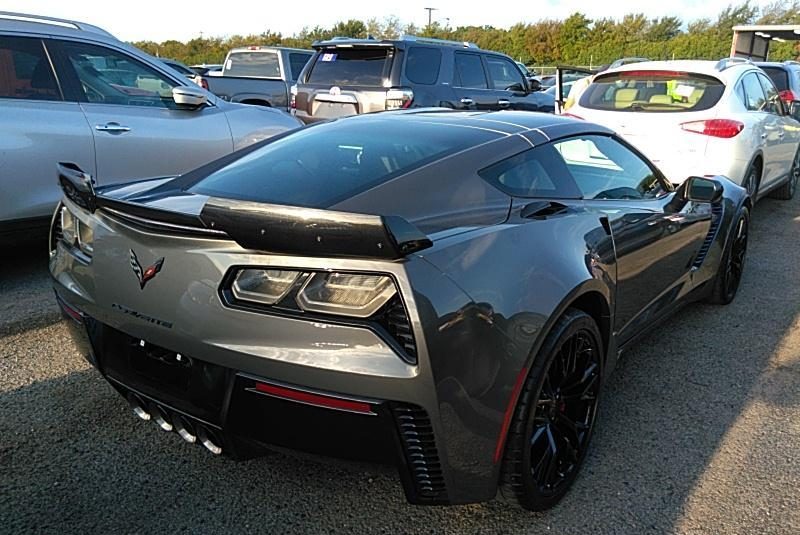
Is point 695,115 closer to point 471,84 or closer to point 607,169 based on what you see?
point 607,169

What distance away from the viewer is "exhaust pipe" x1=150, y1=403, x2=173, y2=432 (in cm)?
223

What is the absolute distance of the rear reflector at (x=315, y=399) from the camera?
1832 millimetres

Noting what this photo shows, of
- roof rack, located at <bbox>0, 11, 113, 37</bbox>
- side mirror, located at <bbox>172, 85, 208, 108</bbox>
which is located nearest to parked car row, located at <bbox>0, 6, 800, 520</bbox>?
side mirror, located at <bbox>172, 85, 208, 108</bbox>

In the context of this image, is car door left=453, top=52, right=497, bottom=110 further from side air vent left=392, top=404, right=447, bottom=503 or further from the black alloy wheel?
side air vent left=392, top=404, right=447, bottom=503

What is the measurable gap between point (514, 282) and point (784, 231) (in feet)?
19.3

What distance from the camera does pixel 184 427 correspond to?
2197 mm

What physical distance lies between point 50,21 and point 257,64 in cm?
773

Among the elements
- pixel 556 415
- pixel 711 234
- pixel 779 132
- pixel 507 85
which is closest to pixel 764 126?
pixel 779 132

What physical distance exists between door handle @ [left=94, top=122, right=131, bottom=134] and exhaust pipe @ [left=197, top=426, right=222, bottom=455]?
328 centimetres

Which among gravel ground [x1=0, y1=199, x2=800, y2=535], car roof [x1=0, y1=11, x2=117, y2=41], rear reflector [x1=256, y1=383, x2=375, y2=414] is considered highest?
car roof [x1=0, y1=11, x2=117, y2=41]

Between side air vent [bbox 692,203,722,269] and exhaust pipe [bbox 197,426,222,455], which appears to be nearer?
exhaust pipe [bbox 197,426,222,455]

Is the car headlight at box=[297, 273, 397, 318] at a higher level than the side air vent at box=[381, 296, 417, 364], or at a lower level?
higher

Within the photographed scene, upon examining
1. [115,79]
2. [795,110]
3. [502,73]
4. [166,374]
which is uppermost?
[115,79]

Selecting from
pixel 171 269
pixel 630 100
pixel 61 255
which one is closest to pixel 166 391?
pixel 171 269
